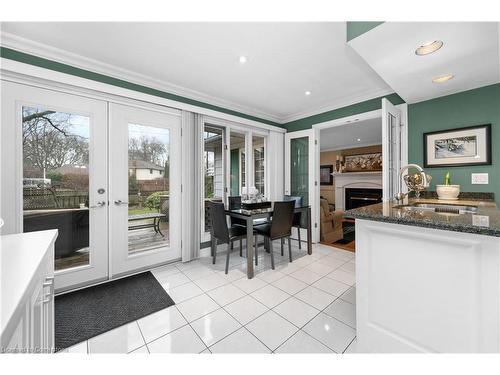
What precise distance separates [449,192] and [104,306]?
3.74 m

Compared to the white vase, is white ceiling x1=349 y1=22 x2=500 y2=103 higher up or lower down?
higher up

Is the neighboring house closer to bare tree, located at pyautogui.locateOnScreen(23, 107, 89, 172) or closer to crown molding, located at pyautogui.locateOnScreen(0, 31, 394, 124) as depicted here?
bare tree, located at pyautogui.locateOnScreen(23, 107, 89, 172)

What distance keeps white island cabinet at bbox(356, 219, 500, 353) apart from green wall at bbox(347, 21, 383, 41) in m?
1.31

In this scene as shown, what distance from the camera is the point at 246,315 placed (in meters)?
1.80

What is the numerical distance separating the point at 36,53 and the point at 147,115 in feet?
3.50

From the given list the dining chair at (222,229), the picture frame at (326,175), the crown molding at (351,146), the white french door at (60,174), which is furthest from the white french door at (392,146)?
the picture frame at (326,175)

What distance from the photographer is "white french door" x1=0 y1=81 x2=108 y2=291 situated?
1.92m

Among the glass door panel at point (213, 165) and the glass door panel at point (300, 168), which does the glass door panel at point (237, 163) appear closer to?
the glass door panel at point (213, 165)

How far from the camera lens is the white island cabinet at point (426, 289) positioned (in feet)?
3.22

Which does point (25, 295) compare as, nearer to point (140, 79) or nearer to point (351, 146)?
point (140, 79)

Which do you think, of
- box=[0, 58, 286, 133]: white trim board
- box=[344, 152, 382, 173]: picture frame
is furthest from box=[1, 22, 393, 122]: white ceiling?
box=[344, 152, 382, 173]: picture frame

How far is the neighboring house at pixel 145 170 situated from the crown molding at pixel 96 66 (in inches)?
39.5

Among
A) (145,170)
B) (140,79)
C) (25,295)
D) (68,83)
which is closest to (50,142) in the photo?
(68,83)

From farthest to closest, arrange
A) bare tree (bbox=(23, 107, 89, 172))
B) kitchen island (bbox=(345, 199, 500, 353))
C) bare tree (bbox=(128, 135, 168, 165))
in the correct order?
1. bare tree (bbox=(128, 135, 168, 165))
2. bare tree (bbox=(23, 107, 89, 172))
3. kitchen island (bbox=(345, 199, 500, 353))
